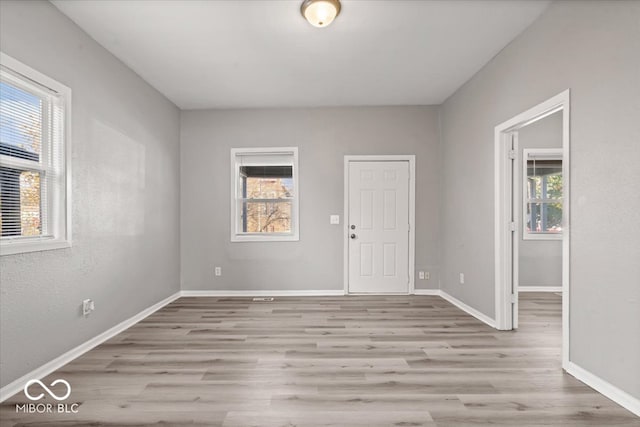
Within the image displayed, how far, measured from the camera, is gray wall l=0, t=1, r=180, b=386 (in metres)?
2.34

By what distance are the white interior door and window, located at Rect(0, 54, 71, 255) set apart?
3451mm

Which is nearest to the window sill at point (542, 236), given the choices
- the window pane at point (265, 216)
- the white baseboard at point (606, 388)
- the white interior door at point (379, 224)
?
the white interior door at point (379, 224)

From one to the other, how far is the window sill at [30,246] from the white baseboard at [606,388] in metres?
3.93

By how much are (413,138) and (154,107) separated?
11.7 feet

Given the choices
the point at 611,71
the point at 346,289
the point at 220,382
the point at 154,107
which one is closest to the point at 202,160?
the point at 154,107

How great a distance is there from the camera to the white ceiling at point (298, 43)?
2.69m

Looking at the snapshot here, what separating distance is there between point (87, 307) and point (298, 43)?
3.02 meters

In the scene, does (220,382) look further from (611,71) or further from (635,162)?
(611,71)

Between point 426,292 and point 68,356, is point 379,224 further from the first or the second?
point 68,356

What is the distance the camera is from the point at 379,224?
5105 millimetres

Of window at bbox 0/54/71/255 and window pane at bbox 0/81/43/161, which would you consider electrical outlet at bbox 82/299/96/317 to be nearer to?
window at bbox 0/54/71/255

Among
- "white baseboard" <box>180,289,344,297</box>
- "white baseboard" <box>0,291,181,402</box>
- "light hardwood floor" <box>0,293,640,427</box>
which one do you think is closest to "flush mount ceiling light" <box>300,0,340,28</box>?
"light hardwood floor" <box>0,293,640,427</box>
